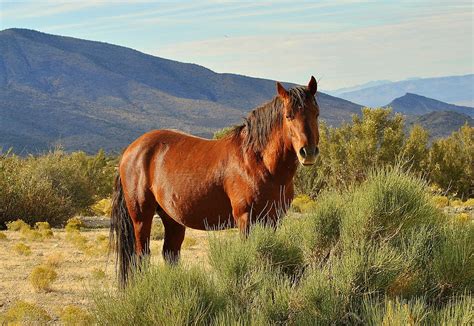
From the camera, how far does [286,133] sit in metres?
6.84

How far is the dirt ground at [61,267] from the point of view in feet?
31.0

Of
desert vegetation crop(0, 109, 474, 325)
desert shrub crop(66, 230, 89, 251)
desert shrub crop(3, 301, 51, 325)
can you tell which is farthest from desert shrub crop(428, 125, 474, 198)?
desert vegetation crop(0, 109, 474, 325)

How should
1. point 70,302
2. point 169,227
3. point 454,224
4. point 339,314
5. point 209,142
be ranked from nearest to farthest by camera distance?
1. point 339,314
2. point 454,224
3. point 209,142
4. point 169,227
5. point 70,302

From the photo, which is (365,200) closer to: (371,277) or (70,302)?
(371,277)

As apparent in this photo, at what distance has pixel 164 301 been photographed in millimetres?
4941

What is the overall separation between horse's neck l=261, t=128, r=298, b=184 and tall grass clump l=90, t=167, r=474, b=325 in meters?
0.48

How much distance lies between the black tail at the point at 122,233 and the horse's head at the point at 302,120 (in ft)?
9.28

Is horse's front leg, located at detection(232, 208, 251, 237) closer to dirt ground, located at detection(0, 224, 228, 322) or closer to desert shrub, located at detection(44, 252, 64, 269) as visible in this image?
dirt ground, located at detection(0, 224, 228, 322)

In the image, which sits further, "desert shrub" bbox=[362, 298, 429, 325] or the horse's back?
the horse's back

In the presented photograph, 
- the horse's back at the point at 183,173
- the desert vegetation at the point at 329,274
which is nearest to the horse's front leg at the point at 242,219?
the horse's back at the point at 183,173

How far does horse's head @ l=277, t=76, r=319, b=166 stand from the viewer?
6.37 meters

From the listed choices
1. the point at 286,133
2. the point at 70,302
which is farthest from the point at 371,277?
the point at 70,302


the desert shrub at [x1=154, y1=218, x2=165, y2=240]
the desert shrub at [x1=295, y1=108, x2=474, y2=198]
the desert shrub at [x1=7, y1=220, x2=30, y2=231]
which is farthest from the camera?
the desert shrub at [x1=295, y1=108, x2=474, y2=198]

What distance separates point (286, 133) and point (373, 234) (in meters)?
1.49
